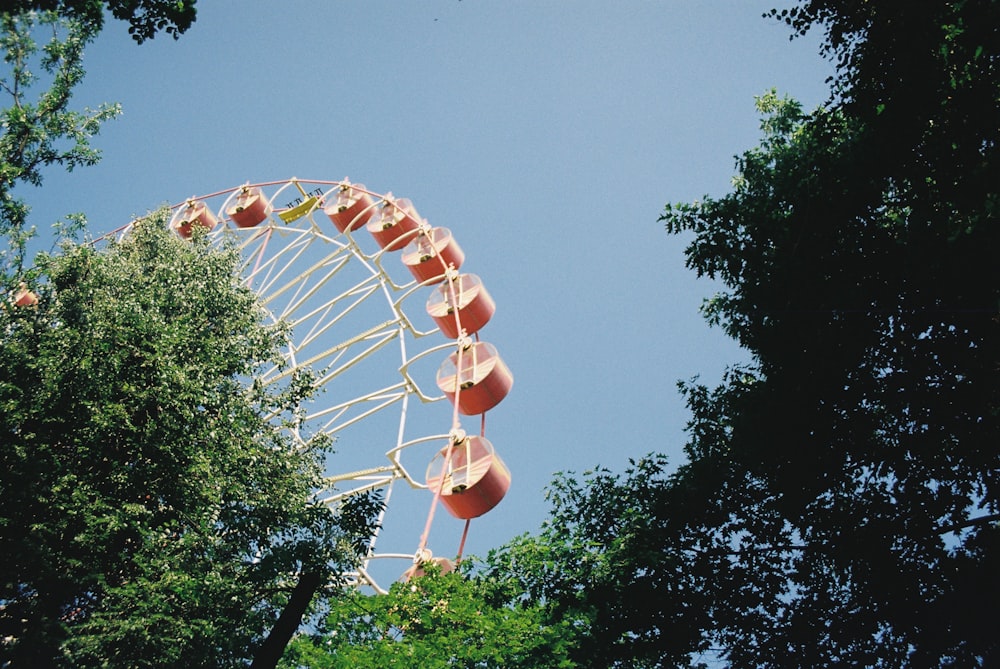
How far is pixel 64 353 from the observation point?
1044 centimetres

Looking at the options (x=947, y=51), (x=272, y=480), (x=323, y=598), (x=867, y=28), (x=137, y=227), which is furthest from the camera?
(x=137, y=227)

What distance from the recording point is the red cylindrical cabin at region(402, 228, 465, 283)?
22562 mm

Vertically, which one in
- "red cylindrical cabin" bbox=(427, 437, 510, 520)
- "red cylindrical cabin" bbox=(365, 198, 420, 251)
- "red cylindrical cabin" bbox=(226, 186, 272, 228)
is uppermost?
"red cylindrical cabin" bbox=(226, 186, 272, 228)

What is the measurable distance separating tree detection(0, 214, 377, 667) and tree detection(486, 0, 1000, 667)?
3.97 metres

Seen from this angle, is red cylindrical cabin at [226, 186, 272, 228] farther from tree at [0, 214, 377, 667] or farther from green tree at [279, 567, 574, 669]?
green tree at [279, 567, 574, 669]

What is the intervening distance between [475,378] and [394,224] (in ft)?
25.3

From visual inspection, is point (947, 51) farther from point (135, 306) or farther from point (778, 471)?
point (135, 306)

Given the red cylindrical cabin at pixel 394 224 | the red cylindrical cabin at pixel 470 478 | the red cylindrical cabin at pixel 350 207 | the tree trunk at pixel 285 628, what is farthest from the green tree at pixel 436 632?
the red cylindrical cabin at pixel 350 207

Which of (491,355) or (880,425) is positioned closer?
(880,425)

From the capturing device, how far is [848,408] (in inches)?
395

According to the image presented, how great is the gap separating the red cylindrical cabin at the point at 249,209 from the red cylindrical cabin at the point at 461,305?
831 cm

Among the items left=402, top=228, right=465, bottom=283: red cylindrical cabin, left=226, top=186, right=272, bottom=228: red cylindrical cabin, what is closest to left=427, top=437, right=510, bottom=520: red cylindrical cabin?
left=402, top=228, right=465, bottom=283: red cylindrical cabin

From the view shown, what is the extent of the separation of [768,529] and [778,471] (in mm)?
805

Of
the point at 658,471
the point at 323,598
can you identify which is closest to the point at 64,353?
the point at 323,598
